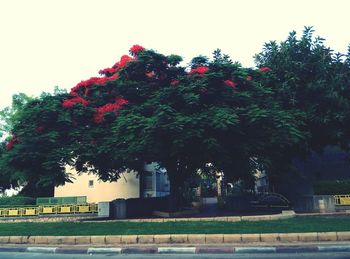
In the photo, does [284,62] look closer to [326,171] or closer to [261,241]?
[326,171]

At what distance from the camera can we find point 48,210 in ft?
93.1

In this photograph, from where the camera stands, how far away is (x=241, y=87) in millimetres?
18594

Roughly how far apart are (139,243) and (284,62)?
15555 mm


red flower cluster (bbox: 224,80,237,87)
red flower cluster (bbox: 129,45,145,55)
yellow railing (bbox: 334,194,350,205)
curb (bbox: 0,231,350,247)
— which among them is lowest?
curb (bbox: 0,231,350,247)

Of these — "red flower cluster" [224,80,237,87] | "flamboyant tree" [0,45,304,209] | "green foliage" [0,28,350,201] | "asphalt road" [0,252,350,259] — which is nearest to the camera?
"asphalt road" [0,252,350,259]

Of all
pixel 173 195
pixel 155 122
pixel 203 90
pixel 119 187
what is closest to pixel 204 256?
pixel 155 122

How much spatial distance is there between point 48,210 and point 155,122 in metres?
18.1

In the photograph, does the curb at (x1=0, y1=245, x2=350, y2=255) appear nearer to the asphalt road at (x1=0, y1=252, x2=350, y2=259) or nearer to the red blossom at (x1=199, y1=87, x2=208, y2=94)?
the asphalt road at (x1=0, y1=252, x2=350, y2=259)

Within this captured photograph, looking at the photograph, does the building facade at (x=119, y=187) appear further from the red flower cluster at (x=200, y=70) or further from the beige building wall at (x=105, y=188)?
the red flower cluster at (x=200, y=70)

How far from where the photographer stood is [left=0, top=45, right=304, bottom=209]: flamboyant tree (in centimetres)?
1565

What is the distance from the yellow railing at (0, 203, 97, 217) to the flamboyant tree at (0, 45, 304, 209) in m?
7.84

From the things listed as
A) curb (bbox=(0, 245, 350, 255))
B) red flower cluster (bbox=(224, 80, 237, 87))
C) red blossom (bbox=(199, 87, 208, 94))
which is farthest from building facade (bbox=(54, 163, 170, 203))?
curb (bbox=(0, 245, 350, 255))

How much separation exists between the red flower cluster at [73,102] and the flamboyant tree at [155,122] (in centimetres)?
8

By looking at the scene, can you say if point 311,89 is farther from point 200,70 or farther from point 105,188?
point 105,188
